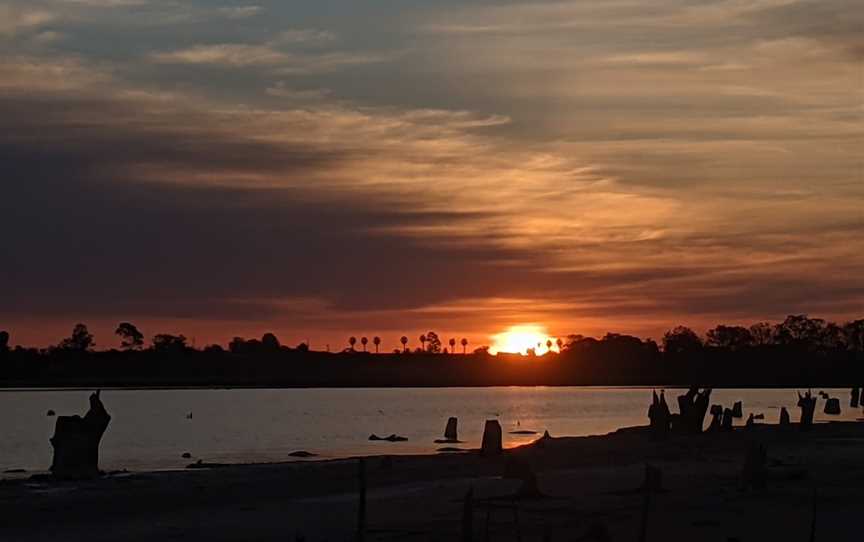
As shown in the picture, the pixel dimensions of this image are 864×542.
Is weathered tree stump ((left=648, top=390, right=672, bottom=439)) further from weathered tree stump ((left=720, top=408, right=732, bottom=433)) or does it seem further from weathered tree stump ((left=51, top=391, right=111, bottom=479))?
weathered tree stump ((left=51, top=391, right=111, bottom=479))

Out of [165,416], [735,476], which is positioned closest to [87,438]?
[735,476]

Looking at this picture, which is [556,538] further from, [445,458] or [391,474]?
[445,458]

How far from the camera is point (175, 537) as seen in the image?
26.6 m

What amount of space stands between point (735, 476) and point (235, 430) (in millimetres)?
62231

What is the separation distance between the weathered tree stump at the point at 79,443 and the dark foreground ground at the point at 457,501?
1152 mm

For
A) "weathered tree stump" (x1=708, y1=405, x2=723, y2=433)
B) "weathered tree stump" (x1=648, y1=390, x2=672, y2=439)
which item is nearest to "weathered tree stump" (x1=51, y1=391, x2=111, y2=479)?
"weathered tree stump" (x1=648, y1=390, x2=672, y2=439)

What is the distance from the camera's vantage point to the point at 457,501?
103 ft

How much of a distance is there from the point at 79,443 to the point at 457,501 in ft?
54.8

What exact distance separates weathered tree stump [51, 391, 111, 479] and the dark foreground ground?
1.15m

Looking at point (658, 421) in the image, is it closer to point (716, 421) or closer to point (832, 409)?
point (716, 421)

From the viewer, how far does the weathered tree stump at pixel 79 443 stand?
140ft

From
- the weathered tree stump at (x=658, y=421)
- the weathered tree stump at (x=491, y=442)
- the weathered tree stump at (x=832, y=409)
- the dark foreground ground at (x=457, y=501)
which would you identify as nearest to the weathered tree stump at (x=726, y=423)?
the weathered tree stump at (x=658, y=421)

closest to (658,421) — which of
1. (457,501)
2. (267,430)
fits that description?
(457,501)

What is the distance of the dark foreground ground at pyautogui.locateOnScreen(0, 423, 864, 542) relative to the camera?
25688 mm
